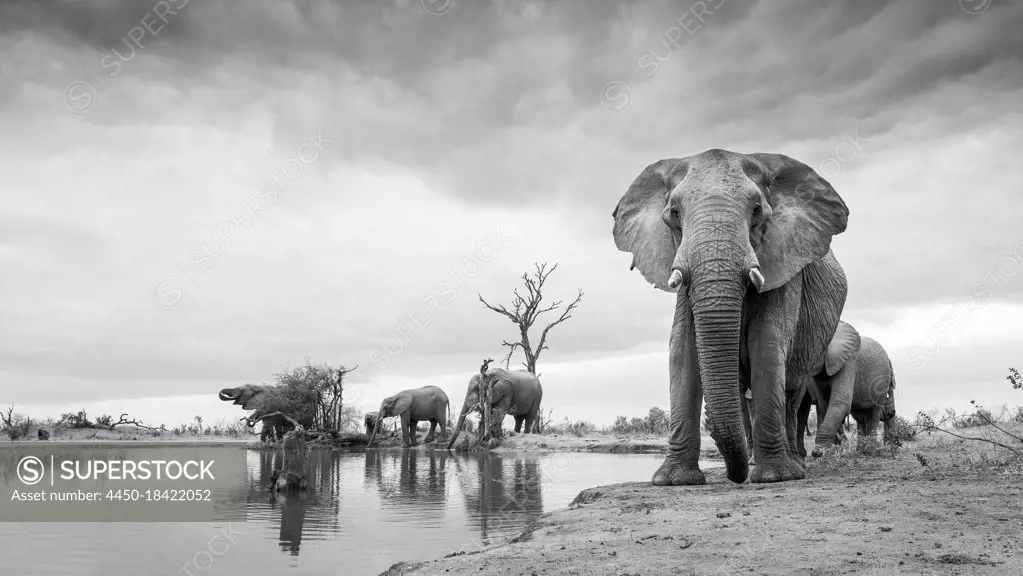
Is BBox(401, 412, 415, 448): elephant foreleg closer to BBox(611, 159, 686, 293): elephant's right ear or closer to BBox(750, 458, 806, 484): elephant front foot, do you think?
BBox(611, 159, 686, 293): elephant's right ear

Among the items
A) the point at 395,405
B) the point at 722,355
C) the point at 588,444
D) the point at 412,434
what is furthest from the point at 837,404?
the point at 412,434

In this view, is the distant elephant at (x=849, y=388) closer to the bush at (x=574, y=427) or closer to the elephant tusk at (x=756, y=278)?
the elephant tusk at (x=756, y=278)

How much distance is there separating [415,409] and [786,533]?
99.5 ft

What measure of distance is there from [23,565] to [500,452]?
66.3 ft

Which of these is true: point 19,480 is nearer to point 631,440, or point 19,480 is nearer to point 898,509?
point 898,509

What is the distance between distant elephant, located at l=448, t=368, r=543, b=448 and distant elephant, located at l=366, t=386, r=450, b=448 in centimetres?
309

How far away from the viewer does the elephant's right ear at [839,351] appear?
14.6 meters

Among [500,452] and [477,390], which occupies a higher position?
[477,390]

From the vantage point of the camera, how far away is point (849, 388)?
48.4ft

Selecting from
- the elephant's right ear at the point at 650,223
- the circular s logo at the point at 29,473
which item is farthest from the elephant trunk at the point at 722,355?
the circular s logo at the point at 29,473

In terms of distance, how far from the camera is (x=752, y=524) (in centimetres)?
532

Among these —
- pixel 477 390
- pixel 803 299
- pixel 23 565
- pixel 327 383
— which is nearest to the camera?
pixel 23 565

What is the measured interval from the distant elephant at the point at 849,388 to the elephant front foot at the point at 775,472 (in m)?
5.37

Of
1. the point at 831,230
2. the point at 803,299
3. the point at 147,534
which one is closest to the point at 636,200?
the point at 831,230
